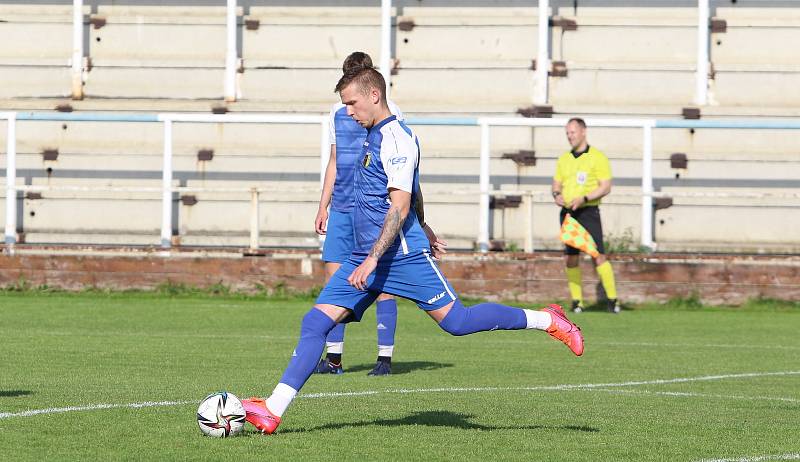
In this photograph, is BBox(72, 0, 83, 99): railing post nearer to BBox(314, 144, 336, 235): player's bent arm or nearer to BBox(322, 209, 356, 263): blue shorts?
BBox(314, 144, 336, 235): player's bent arm

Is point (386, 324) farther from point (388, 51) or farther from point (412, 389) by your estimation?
point (388, 51)

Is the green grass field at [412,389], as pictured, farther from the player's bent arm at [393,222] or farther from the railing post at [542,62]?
the railing post at [542,62]

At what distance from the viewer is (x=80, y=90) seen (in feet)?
70.1

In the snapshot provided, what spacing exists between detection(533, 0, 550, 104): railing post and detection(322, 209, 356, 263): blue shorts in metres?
10.5

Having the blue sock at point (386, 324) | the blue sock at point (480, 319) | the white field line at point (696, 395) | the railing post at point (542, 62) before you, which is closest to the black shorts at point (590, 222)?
the railing post at point (542, 62)

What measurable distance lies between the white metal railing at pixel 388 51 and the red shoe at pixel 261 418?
44.9 feet

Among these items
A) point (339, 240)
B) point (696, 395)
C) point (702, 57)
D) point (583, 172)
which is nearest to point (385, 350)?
point (339, 240)

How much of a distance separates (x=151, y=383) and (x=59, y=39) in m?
13.3

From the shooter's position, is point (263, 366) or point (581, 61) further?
point (581, 61)

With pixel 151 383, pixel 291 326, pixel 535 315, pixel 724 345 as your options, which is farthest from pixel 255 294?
pixel 535 315

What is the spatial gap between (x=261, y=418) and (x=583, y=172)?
10.5 meters

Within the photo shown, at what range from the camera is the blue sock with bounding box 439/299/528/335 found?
754 cm

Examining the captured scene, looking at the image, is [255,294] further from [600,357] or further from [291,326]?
[600,357]

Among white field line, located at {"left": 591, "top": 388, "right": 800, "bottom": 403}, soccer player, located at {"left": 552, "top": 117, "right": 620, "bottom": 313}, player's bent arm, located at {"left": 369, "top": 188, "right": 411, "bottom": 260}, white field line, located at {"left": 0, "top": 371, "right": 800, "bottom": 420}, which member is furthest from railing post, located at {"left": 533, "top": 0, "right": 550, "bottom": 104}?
player's bent arm, located at {"left": 369, "top": 188, "right": 411, "bottom": 260}
